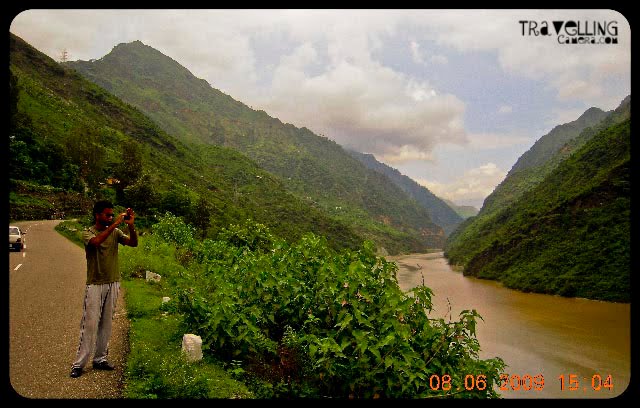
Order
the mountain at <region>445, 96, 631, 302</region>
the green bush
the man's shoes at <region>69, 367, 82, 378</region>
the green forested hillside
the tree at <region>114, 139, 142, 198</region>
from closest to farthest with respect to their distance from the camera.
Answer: the man's shoes at <region>69, 367, 82, 378</region>
the green bush
the green forested hillside
the tree at <region>114, 139, 142, 198</region>
the mountain at <region>445, 96, 631, 302</region>

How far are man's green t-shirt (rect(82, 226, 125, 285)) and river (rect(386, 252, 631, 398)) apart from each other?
9.06 meters

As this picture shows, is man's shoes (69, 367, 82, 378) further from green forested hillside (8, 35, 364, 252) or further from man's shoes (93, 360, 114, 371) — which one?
green forested hillside (8, 35, 364, 252)

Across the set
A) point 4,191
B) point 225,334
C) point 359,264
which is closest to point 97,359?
point 225,334

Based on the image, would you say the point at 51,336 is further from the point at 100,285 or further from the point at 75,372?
the point at 100,285

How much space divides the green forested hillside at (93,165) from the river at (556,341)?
81.6ft

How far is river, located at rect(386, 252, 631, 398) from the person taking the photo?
1803cm

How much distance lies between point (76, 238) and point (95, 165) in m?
16.3

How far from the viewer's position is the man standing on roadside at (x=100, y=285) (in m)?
4.83

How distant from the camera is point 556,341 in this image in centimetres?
2606
